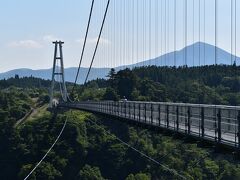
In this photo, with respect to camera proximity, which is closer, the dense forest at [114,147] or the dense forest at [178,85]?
the dense forest at [178,85]

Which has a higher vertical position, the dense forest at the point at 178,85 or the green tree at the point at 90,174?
the dense forest at the point at 178,85

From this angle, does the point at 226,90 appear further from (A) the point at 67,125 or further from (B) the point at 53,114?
(B) the point at 53,114

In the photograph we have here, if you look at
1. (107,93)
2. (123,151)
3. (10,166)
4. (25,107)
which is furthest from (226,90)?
(25,107)

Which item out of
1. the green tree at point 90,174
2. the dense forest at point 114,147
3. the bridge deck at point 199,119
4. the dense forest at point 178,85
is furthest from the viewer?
the green tree at point 90,174

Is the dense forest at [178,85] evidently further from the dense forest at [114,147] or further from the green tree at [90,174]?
the green tree at [90,174]

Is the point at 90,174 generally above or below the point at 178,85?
Result: below

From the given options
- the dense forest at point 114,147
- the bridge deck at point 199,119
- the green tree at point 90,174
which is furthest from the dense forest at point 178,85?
the bridge deck at point 199,119

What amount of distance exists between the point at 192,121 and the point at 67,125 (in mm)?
82151

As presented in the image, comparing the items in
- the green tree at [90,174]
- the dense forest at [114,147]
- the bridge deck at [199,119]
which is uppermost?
the bridge deck at [199,119]

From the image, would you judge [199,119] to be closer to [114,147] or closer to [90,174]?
[90,174]

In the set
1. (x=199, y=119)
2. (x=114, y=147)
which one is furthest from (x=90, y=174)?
(x=199, y=119)

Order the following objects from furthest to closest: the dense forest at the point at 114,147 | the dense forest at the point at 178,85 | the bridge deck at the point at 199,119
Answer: the dense forest at the point at 114,147 → the dense forest at the point at 178,85 → the bridge deck at the point at 199,119

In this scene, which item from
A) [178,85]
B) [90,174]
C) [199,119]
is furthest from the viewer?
[90,174]

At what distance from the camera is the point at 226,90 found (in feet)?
162
